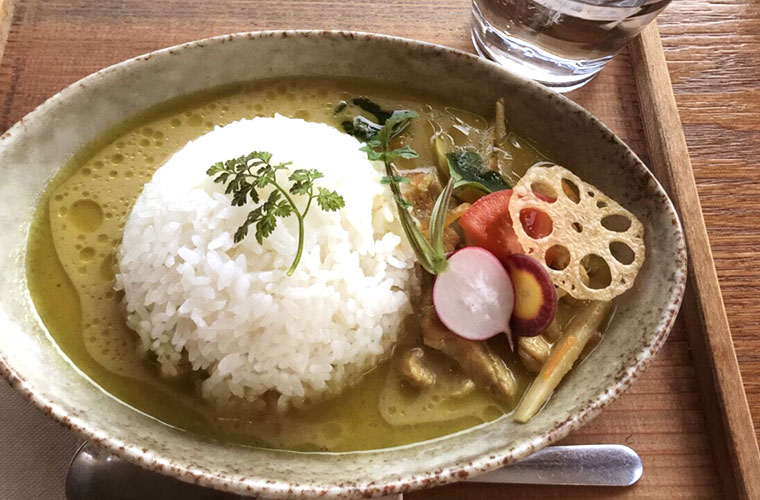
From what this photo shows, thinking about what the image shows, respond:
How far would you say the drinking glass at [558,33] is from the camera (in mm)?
2312

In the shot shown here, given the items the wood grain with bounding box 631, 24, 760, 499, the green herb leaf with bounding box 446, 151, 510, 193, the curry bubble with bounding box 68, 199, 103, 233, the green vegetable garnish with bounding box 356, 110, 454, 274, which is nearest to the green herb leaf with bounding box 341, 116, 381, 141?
the green vegetable garnish with bounding box 356, 110, 454, 274

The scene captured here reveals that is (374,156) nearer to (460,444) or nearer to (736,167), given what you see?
(460,444)

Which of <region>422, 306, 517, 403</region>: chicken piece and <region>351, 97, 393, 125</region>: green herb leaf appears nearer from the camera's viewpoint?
<region>422, 306, 517, 403</region>: chicken piece

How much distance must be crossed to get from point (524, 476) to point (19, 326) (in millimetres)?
1502

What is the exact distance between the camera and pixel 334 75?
8.01 feet

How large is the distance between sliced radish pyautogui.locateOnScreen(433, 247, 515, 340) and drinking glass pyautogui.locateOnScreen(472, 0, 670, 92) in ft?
3.35

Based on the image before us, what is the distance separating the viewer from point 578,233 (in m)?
1.98

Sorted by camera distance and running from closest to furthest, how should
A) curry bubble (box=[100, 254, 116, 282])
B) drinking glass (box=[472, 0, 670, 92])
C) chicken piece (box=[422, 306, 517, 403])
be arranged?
chicken piece (box=[422, 306, 517, 403]) → curry bubble (box=[100, 254, 116, 282]) → drinking glass (box=[472, 0, 670, 92])

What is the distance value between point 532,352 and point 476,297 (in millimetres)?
229

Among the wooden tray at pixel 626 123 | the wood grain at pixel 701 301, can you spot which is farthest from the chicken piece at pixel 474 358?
the wood grain at pixel 701 301

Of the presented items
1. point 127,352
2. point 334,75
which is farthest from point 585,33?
point 127,352

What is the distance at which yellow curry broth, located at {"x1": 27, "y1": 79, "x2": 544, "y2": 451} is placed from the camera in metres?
1.84

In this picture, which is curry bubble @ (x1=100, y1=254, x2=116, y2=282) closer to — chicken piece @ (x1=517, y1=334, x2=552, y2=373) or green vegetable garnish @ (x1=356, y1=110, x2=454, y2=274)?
green vegetable garnish @ (x1=356, y1=110, x2=454, y2=274)

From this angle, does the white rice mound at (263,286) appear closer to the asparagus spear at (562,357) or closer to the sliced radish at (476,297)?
the sliced radish at (476,297)
